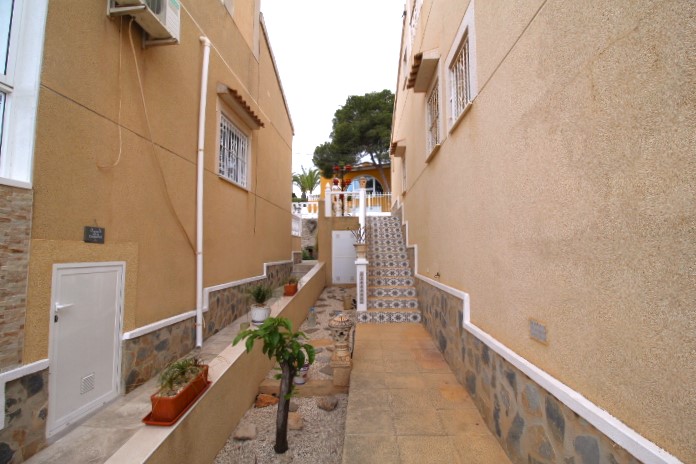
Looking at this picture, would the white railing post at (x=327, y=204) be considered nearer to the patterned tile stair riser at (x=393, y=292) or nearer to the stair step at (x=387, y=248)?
the stair step at (x=387, y=248)

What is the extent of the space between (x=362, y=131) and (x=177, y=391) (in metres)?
20.9

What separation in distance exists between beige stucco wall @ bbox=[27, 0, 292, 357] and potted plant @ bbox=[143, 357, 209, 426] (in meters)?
0.98

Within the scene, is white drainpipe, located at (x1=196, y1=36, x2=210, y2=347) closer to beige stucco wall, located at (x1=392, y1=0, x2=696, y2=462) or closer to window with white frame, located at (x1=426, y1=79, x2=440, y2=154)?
window with white frame, located at (x1=426, y1=79, x2=440, y2=154)

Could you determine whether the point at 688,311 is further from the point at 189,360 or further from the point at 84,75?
the point at 84,75

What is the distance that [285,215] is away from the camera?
971 centimetres

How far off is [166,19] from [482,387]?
4977 millimetres

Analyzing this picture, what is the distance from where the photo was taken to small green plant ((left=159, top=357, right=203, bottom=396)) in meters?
2.57

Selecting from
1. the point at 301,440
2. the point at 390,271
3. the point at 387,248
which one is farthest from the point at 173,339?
the point at 387,248

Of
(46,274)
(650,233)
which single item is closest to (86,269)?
(46,274)

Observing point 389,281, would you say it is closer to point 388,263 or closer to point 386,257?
point 388,263

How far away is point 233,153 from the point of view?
6.31 meters

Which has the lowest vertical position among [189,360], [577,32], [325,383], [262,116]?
[325,383]

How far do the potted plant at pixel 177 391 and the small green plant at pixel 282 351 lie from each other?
44 centimetres

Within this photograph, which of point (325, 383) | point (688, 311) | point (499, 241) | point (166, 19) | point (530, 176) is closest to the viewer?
point (688, 311)
